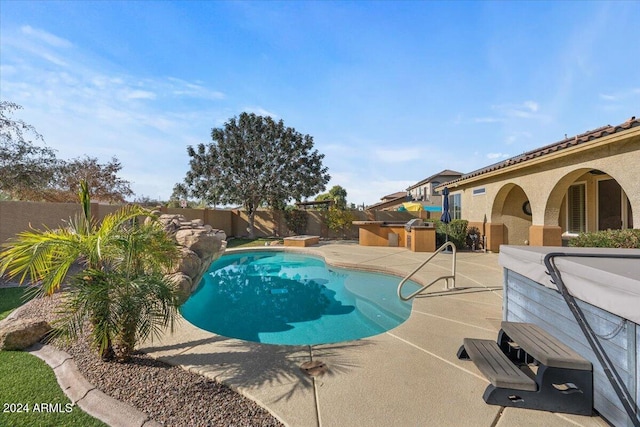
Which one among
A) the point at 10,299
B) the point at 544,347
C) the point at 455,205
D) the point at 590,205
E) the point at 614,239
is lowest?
the point at 10,299

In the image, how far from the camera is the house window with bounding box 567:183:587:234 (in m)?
10.7

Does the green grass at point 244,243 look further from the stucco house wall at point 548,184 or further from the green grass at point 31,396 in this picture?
the green grass at point 31,396

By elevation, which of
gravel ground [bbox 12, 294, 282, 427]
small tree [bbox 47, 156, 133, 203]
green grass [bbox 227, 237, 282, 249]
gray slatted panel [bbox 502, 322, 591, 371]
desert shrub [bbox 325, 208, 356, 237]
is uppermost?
small tree [bbox 47, 156, 133, 203]

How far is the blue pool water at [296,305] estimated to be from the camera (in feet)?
18.7

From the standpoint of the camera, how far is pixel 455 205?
15.8 meters

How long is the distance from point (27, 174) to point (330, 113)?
1476 cm

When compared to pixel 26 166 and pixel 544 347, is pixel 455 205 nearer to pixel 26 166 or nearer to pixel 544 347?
pixel 544 347

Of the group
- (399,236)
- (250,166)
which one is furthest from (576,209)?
(250,166)

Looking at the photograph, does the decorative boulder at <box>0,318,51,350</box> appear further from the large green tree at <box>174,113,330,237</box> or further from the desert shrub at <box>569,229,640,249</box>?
the large green tree at <box>174,113,330,237</box>

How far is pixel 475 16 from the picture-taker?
28.9 feet

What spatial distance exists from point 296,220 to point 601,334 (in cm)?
1950

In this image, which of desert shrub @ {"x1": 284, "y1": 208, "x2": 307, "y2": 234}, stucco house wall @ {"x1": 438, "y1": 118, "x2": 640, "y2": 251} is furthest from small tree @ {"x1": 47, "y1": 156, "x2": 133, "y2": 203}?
stucco house wall @ {"x1": 438, "y1": 118, "x2": 640, "y2": 251}

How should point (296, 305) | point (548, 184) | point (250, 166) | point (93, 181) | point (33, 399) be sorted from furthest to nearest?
point (93, 181), point (250, 166), point (548, 184), point (296, 305), point (33, 399)

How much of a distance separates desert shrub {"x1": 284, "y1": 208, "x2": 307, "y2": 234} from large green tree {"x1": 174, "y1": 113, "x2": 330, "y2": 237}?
3.89 ft
